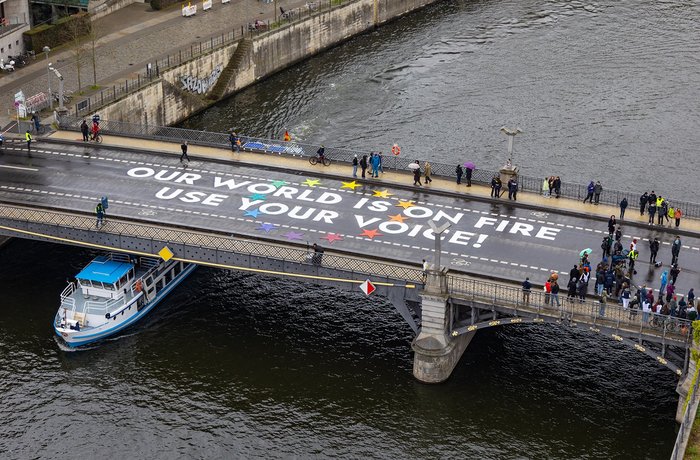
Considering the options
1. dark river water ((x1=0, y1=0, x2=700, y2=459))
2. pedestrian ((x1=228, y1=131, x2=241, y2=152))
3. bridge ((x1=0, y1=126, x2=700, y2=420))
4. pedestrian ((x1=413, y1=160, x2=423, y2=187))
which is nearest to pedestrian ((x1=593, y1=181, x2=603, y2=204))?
bridge ((x1=0, y1=126, x2=700, y2=420))

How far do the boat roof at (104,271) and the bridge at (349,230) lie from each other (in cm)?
181

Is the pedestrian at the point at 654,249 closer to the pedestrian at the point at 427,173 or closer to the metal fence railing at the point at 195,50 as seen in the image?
the pedestrian at the point at 427,173

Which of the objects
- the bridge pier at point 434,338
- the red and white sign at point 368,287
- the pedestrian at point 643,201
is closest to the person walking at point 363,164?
the red and white sign at point 368,287

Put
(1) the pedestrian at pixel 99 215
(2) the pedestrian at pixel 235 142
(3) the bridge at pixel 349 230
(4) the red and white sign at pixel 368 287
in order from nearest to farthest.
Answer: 1. (3) the bridge at pixel 349 230
2. (4) the red and white sign at pixel 368 287
3. (1) the pedestrian at pixel 99 215
4. (2) the pedestrian at pixel 235 142

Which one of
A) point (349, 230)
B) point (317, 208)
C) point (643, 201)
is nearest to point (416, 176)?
point (317, 208)

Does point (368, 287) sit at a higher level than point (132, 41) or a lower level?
lower

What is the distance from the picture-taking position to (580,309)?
74.9m

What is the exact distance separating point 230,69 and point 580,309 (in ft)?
212

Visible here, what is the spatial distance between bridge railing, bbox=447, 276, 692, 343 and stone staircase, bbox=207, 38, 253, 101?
57103 millimetres

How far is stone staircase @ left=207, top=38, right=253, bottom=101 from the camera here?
129000mm

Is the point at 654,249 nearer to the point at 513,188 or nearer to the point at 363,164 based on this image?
the point at 513,188

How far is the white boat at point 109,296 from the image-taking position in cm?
8281

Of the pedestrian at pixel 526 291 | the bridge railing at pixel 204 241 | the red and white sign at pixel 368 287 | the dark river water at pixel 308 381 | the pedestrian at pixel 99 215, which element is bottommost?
the dark river water at pixel 308 381

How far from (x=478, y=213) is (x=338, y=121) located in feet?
126
